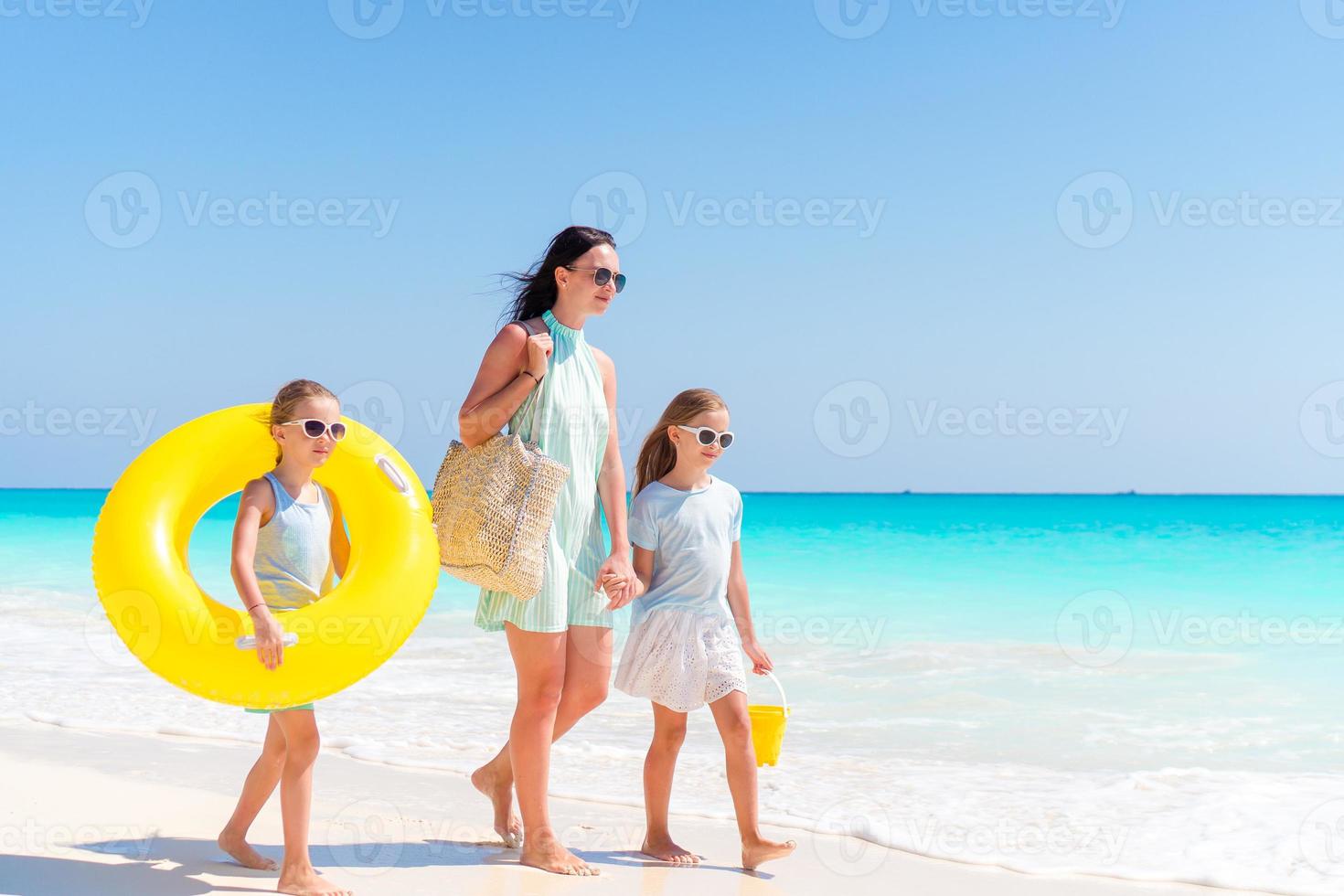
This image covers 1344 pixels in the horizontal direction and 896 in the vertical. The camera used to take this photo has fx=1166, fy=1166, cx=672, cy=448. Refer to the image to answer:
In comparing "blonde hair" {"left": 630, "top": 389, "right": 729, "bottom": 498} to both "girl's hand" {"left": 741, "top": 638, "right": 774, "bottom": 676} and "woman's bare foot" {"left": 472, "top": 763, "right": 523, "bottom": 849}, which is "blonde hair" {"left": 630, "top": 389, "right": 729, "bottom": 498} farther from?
"woman's bare foot" {"left": 472, "top": 763, "right": 523, "bottom": 849}

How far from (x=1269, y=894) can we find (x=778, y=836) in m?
1.38

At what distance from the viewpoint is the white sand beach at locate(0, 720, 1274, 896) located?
2.89 m

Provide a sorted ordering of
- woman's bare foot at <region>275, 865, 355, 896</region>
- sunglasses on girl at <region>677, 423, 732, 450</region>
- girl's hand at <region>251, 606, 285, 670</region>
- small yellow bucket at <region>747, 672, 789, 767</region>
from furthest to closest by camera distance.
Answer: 1. small yellow bucket at <region>747, 672, 789, 767</region>
2. sunglasses on girl at <region>677, 423, 732, 450</region>
3. woman's bare foot at <region>275, 865, 355, 896</region>
4. girl's hand at <region>251, 606, 285, 670</region>

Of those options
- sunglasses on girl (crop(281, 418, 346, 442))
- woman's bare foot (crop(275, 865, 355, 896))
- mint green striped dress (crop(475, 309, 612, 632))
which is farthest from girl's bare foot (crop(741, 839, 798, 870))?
sunglasses on girl (crop(281, 418, 346, 442))

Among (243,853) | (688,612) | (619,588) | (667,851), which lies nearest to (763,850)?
(667,851)

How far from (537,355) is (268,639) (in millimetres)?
951

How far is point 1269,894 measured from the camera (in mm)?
3182

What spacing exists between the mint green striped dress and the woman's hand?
62mm

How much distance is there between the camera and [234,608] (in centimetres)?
272

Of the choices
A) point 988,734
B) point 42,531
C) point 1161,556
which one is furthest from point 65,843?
point 42,531

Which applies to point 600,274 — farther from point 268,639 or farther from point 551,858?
point 551,858

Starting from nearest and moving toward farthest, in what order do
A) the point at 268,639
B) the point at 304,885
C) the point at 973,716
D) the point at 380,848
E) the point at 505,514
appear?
the point at 268,639
the point at 304,885
the point at 505,514
the point at 380,848
the point at 973,716

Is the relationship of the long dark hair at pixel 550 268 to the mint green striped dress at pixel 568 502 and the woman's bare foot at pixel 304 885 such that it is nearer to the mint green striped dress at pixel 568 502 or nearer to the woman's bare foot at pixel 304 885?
the mint green striped dress at pixel 568 502

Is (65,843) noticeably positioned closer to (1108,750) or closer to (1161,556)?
(1108,750)
